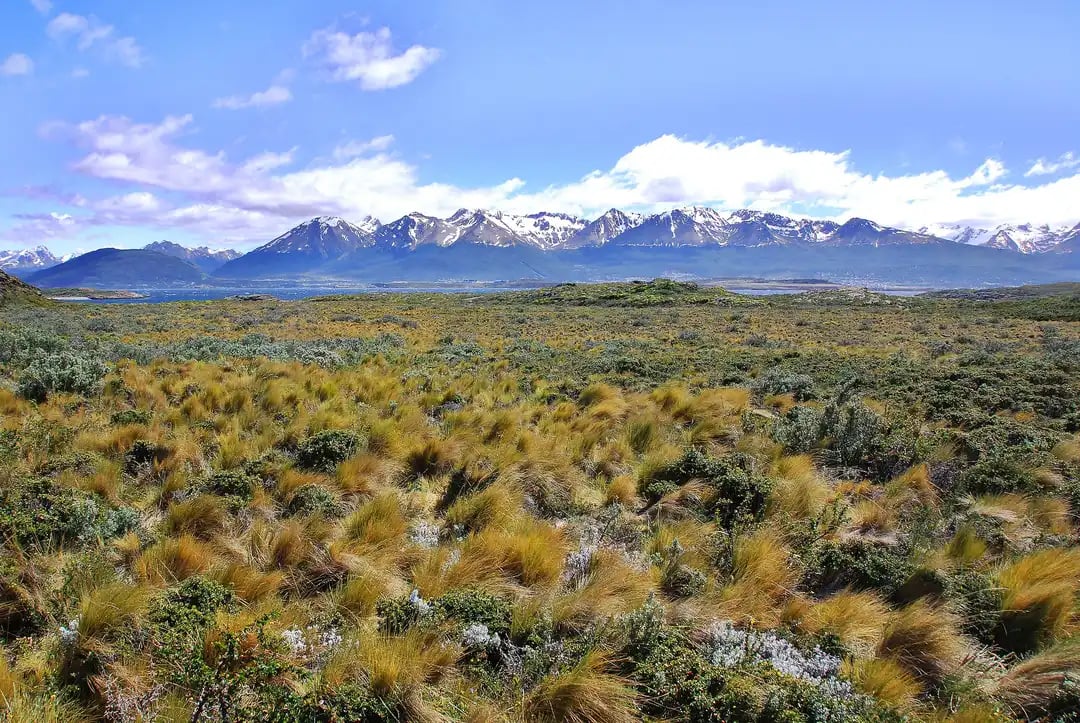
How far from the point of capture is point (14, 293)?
50.7 metres

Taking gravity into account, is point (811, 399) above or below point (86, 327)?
below

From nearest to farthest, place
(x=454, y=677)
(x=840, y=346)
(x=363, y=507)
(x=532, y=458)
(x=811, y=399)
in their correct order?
(x=454, y=677), (x=363, y=507), (x=532, y=458), (x=811, y=399), (x=840, y=346)

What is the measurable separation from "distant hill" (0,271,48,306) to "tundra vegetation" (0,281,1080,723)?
188ft

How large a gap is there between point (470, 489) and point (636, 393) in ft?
19.0

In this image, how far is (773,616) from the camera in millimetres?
3703

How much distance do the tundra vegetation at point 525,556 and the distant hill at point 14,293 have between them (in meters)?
57.3

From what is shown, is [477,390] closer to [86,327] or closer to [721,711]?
[721,711]

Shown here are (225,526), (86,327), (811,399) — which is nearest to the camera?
(225,526)

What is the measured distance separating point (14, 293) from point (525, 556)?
7163cm

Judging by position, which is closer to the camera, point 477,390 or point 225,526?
point 225,526

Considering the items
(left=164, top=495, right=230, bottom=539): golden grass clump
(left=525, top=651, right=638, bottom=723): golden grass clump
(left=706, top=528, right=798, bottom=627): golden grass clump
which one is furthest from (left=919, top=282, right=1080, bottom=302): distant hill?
(left=164, top=495, right=230, bottom=539): golden grass clump

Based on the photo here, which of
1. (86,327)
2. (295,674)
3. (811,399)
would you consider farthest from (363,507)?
(86,327)

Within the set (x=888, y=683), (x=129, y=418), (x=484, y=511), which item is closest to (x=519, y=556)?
(x=484, y=511)

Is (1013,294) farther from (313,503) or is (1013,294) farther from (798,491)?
(313,503)
